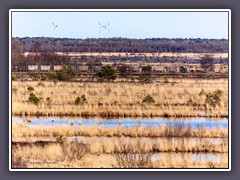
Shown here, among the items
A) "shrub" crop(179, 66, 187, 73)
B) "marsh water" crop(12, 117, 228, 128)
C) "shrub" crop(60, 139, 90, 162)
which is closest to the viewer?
"shrub" crop(60, 139, 90, 162)

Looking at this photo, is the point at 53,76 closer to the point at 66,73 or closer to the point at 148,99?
the point at 66,73

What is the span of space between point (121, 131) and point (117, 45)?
3.91ft

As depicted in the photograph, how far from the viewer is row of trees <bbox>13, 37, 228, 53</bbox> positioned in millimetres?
11391

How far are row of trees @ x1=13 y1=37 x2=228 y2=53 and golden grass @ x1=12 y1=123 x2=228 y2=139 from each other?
107 cm

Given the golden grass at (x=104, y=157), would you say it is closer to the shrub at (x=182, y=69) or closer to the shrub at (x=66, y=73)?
the shrub at (x=66, y=73)

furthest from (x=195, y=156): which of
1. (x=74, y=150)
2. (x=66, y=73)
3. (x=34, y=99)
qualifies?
(x=34, y=99)

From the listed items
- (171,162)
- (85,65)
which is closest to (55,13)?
(85,65)

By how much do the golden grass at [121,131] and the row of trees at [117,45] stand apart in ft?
3.52

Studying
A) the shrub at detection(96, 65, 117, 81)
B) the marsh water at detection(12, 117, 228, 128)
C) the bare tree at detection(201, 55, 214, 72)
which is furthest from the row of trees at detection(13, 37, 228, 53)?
the marsh water at detection(12, 117, 228, 128)

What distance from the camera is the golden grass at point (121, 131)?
450 inches

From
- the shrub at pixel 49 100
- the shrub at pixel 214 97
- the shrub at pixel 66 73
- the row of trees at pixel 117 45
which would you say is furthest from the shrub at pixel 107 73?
the shrub at pixel 214 97

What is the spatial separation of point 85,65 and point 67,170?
1501 millimetres

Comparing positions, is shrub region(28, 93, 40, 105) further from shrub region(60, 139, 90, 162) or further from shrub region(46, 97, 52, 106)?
shrub region(60, 139, 90, 162)

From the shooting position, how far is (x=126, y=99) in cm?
1171
